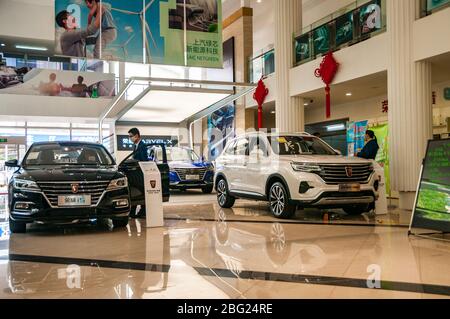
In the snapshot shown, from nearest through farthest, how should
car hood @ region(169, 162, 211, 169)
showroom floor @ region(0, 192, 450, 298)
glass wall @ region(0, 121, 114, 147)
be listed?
1. showroom floor @ region(0, 192, 450, 298)
2. car hood @ region(169, 162, 211, 169)
3. glass wall @ region(0, 121, 114, 147)

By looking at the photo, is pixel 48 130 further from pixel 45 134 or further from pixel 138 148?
pixel 138 148

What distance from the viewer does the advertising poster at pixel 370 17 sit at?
9.59 m

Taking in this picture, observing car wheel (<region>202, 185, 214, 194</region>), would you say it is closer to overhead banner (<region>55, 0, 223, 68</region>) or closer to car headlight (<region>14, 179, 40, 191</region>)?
overhead banner (<region>55, 0, 223, 68</region>)

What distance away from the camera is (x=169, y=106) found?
47.5 feet

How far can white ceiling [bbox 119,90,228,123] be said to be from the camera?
1288 centimetres

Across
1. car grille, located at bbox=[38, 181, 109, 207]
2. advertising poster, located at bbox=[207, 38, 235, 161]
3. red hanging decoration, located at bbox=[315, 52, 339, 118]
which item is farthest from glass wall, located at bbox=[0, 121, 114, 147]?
car grille, located at bbox=[38, 181, 109, 207]

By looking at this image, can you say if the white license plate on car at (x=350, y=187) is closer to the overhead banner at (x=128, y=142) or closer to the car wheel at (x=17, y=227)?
the car wheel at (x=17, y=227)

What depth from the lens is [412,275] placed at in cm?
380

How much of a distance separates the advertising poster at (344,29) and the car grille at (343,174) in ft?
14.4

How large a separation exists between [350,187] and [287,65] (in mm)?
6290

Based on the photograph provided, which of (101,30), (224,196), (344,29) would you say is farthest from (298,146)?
(101,30)

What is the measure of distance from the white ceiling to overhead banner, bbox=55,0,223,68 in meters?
1.54
